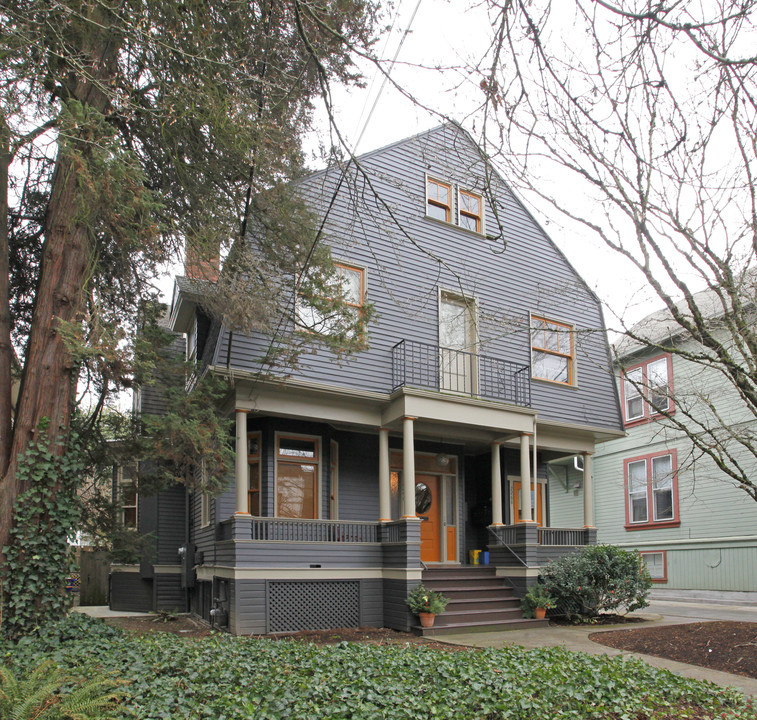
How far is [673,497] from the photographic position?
718 inches

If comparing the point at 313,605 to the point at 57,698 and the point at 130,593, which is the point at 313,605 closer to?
the point at 57,698

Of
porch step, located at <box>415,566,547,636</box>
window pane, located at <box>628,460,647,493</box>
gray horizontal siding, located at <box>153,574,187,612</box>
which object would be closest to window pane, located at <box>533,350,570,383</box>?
porch step, located at <box>415,566,547,636</box>

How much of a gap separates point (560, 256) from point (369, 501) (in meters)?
7.11

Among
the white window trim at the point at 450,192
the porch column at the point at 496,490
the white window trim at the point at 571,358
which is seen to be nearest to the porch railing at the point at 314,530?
the porch column at the point at 496,490

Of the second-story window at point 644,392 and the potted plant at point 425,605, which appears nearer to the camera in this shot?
the potted plant at point 425,605

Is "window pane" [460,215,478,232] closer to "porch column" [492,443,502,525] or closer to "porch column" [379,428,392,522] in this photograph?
"porch column" [492,443,502,525]

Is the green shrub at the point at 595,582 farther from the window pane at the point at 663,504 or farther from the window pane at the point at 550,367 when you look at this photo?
the window pane at the point at 663,504

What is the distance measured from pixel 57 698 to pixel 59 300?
470cm

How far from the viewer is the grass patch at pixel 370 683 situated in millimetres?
5004

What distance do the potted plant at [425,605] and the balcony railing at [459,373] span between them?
3563mm

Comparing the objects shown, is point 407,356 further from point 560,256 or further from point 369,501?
point 560,256

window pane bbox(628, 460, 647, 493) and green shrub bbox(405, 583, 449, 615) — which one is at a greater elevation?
window pane bbox(628, 460, 647, 493)

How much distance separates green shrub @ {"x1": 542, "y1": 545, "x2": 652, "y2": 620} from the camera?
1196 cm

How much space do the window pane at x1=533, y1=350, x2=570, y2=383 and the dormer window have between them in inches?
118
